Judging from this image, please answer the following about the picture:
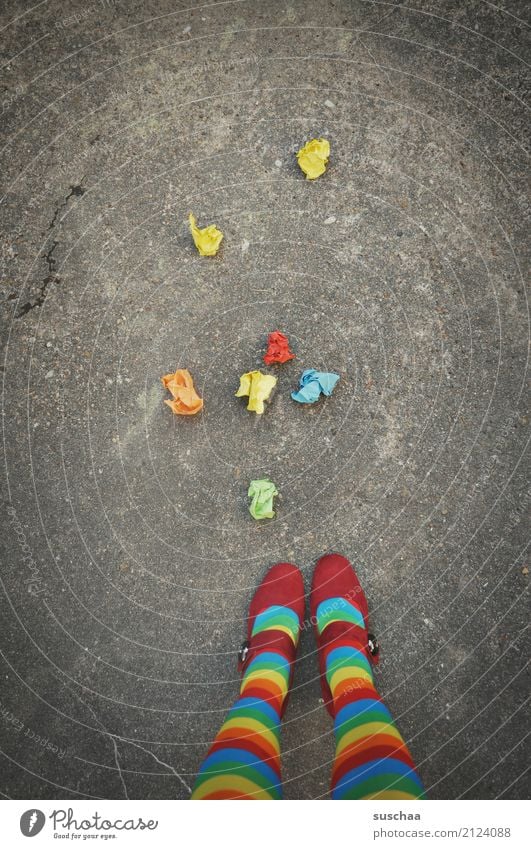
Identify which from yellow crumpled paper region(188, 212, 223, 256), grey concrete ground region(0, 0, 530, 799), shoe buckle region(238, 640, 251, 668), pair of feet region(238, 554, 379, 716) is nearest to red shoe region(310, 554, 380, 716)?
pair of feet region(238, 554, 379, 716)

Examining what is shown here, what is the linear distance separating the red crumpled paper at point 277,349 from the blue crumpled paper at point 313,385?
0.51ft

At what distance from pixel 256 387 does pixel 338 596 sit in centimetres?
124

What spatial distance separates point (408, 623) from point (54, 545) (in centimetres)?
209

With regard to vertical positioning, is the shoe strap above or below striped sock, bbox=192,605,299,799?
above

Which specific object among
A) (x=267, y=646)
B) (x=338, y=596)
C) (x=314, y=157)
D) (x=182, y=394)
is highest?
(x=314, y=157)

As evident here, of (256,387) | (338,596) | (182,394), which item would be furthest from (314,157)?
(338,596)

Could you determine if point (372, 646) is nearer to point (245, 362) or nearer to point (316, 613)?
point (316, 613)

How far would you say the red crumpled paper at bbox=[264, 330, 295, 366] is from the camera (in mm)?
3205

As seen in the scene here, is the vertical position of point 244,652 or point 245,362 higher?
point 245,362

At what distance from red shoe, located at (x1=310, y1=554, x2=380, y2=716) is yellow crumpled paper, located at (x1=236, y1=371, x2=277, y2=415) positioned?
0.96 metres

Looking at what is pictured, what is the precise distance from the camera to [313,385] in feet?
10.4

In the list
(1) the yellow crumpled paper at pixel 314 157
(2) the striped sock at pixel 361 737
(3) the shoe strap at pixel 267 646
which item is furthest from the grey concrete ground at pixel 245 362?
(2) the striped sock at pixel 361 737

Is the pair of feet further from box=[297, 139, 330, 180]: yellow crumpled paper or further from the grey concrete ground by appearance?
box=[297, 139, 330, 180]: yellow crumpled paper

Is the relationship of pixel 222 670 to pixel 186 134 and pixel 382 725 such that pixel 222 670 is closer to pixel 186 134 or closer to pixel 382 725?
pixel 382 725
